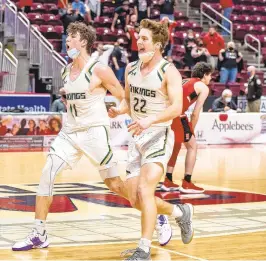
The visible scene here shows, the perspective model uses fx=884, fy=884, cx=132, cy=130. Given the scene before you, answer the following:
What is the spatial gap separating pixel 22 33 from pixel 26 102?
120 inches

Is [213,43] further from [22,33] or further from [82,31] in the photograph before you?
[82,31]

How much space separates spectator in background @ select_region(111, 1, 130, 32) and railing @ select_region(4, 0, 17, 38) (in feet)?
12.0

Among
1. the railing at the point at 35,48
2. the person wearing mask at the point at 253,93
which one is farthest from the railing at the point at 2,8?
the person wearing mask at the point at 253,93

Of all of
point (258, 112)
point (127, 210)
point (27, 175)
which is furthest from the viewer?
point (258, 112)

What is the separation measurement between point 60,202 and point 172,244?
3084 mm

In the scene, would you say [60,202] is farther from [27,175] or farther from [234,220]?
[27,175]

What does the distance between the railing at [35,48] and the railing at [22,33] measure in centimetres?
14

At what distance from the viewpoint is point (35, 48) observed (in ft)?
77.6

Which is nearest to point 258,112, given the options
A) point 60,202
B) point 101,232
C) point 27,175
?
point 27,175

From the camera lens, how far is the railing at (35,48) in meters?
23.5

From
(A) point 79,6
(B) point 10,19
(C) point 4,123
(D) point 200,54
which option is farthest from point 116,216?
(D) point 200,54

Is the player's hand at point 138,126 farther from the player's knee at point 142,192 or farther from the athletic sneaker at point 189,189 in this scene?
the athletic sneaker at point 189,189

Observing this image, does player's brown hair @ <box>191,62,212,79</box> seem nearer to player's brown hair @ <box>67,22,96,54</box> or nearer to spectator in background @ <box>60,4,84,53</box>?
player's brown hair @ <box>67,22,96,54</box>

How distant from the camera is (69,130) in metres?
8.66
